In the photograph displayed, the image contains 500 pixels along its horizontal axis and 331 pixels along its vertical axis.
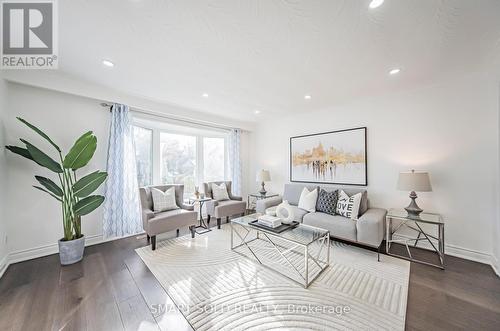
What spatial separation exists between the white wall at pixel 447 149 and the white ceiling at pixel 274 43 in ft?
1.14

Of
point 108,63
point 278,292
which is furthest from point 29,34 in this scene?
point 278,292

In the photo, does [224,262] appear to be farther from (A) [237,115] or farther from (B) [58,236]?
(A) [237,115]

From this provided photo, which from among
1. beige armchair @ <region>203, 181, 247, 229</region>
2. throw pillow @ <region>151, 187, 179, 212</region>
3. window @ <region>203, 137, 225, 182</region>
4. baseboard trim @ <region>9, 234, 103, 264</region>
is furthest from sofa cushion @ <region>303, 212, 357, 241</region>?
baseboard trim @ <region>9, 234, 103, 264</region>

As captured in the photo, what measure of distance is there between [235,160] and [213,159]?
0.62m

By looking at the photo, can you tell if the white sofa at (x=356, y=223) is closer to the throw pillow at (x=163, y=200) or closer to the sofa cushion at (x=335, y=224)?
the sofa cushion at (x=335, y=224)

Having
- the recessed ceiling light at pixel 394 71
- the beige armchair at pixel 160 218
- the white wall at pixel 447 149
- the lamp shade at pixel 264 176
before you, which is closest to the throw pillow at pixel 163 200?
the beige armchair at pixel 160 218

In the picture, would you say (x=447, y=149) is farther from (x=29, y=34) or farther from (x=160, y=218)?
(x=29, y=34)

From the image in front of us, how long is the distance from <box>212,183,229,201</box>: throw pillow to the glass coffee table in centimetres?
128

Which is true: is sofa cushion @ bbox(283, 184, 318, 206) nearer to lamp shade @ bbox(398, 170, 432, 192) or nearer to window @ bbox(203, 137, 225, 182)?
lamp shade @ bbox(398, 170, 432, 192)

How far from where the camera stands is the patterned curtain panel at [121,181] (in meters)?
2.92

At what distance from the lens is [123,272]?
2.11 m

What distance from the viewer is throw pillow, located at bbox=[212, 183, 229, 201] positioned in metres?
4.01

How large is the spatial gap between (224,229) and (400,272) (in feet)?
8.98

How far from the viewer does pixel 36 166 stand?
2.46 m
